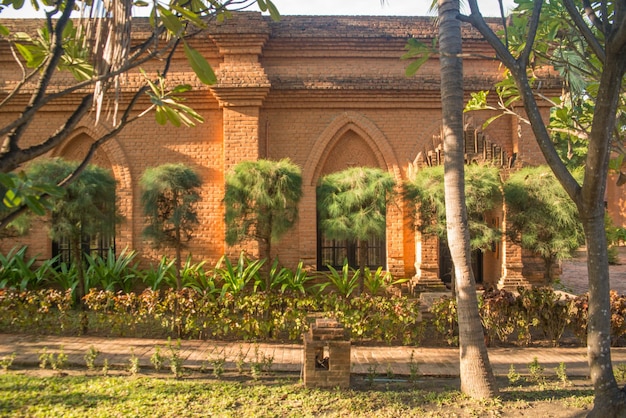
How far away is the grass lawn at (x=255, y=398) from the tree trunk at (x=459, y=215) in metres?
0.27

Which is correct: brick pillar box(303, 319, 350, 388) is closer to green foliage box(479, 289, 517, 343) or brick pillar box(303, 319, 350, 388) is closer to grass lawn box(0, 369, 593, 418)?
grass lawn box(0, 369, 593, 418)

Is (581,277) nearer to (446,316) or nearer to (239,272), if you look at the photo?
(446,316)

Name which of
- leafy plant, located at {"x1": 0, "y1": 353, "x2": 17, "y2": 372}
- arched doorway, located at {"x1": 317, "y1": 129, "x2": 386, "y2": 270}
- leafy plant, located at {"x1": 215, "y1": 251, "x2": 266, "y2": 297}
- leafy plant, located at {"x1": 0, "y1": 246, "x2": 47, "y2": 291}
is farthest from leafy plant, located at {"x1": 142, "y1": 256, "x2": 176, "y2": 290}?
leafy plant, located at {"x1": 0, "y1": 353, "x2": 17, "y2": 372}

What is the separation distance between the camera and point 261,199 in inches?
307

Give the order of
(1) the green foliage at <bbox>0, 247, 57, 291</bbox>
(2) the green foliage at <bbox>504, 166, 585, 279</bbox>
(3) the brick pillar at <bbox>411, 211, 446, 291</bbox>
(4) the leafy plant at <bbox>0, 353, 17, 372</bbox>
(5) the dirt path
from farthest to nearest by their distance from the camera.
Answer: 1. (5) the dirt path
2. (3) the brick pillar at <bbox>411, 211, 446, 291</bbox>
3. (1) the green foliage at <bbox>0, 247, 57, 291</bbox>
4. (2) the green foliage at <bbox>504, 166, 585, 279</bbox>
5. (4) the leafy plant at <bbox>0, 353, 17, 372</bbox>

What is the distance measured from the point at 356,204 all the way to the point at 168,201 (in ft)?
9.75

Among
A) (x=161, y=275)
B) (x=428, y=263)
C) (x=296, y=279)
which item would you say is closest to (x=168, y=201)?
(x=161, y=275)

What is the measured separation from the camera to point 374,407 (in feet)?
16.3

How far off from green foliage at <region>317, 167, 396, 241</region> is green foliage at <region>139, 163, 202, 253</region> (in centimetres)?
216

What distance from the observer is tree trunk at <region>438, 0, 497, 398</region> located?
514 centimetres

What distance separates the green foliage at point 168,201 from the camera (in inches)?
311

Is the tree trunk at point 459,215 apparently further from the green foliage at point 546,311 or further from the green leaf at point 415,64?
the green foliage at point 546,311

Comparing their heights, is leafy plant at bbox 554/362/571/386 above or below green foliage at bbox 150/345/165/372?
below

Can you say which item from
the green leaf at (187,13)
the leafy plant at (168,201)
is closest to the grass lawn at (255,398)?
the leafy plant at (168,201)
